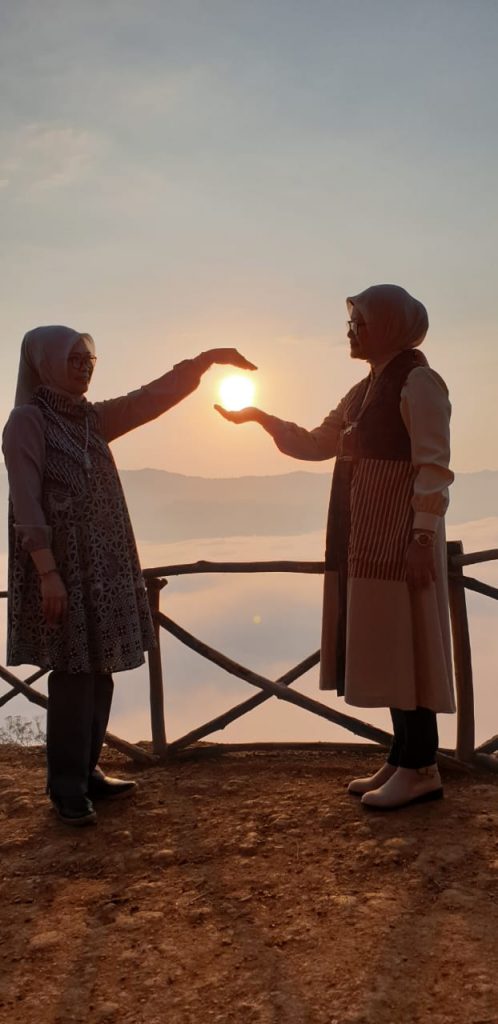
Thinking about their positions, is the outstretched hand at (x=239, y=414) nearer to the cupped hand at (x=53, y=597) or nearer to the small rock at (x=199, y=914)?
the cupped hand at (x=53, y=597)

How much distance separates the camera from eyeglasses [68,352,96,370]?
3762 mm

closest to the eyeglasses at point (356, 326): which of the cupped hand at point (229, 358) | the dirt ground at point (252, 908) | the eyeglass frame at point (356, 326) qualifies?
the eyeglass frame at point (356, 326)

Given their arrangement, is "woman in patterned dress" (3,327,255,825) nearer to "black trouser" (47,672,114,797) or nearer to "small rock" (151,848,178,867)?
"black trouser" (47,672,114,797)

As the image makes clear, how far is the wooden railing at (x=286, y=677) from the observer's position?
4.56 meters

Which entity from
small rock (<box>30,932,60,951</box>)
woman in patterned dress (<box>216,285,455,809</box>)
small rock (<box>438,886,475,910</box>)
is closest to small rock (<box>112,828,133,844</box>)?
small rock (<box>30,932,60,951</box>)

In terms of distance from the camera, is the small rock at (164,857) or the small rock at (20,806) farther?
the small rock at (20,806)

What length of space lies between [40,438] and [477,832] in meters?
2.44

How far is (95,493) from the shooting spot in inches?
151

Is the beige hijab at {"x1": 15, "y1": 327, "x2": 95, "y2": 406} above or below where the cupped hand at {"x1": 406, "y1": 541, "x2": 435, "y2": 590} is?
above

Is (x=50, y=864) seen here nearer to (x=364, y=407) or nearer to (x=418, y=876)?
(x=418, y=876)

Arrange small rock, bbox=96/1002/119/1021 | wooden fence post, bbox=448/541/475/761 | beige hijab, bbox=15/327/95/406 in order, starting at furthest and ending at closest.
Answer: wooden fence post, bbox=448/541/475/761, beige hijab, bbox=15/327/95/406, small rock, bbox=96/1002/119/1021

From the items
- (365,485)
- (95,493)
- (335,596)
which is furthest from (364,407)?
(95,493)

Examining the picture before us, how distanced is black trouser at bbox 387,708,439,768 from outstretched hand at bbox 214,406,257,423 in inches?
61.6

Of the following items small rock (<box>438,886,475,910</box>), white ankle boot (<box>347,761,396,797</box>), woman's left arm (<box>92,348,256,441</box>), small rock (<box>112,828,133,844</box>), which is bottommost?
small rock (<box>112,828,133,844</box>)
